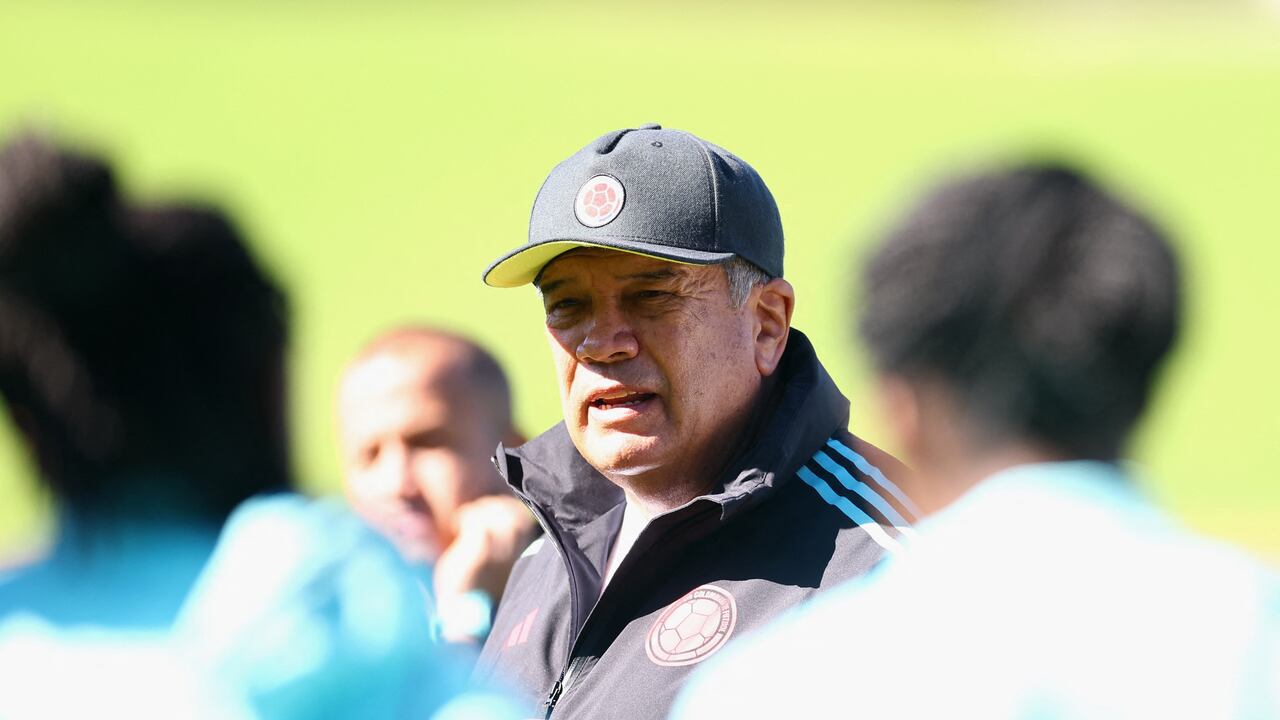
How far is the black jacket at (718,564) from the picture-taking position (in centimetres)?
243

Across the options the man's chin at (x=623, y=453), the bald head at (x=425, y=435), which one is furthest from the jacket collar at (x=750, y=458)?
the bald head at (x=425, y=435)

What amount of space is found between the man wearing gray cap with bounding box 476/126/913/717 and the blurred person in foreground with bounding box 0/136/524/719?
86cm

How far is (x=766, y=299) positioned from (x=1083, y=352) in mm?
1337

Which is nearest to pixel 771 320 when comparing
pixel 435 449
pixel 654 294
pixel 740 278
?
pixel 740 278

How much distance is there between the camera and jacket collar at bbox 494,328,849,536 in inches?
99.6

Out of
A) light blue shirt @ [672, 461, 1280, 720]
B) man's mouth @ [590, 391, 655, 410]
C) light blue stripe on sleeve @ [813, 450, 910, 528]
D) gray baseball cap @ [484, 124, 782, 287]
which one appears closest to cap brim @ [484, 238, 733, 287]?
gray baseball cap @ [484, 124, 782, 287]

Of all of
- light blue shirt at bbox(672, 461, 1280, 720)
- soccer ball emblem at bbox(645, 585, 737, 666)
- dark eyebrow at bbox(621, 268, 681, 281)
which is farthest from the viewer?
dark eyebrow at bbox(621, 268, 681, 281)

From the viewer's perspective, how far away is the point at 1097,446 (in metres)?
1.50

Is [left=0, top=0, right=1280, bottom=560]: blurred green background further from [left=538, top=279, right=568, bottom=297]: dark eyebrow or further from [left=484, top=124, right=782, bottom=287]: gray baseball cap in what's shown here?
[left=484, top=124, right=782, bottom=287]: gray baseball cap

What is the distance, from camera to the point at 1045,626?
135 cm

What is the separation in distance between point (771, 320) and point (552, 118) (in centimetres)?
1272

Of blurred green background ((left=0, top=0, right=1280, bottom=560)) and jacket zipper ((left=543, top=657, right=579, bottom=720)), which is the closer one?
jacket zipper ((left=543, top=657, right=579, bottom=720))

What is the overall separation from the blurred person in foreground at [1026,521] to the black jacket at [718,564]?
34.9 inches

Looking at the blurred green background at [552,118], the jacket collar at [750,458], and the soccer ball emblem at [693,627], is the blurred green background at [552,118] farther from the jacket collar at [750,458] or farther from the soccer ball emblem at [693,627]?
the soccer ball emblem at [693,627]
